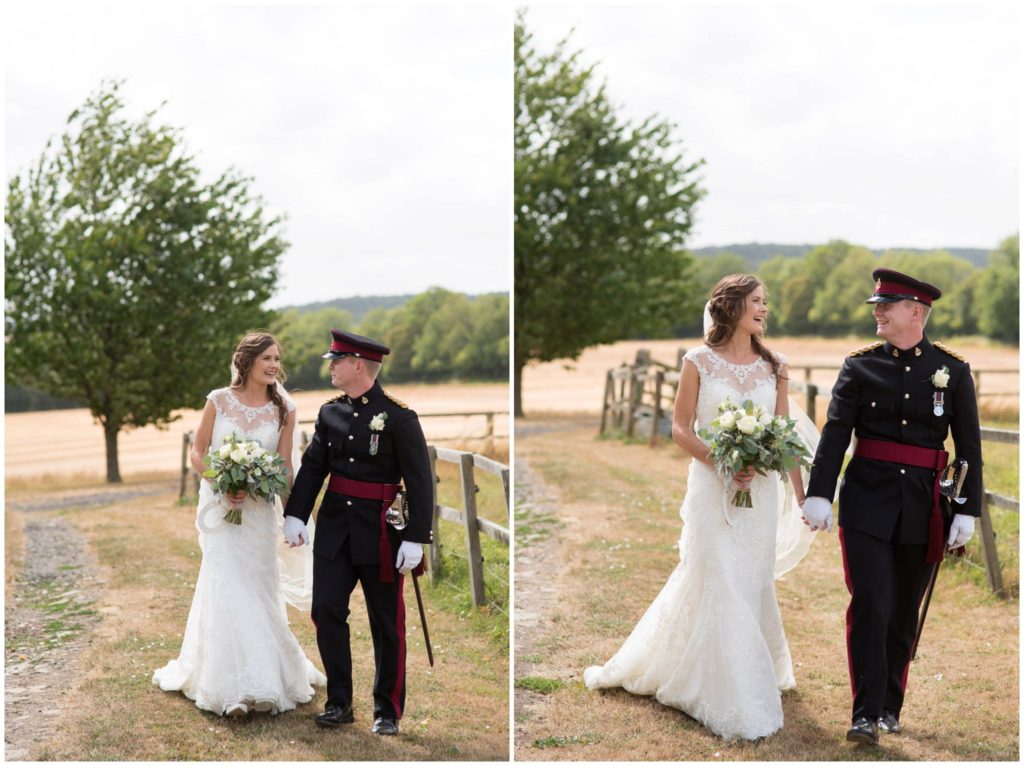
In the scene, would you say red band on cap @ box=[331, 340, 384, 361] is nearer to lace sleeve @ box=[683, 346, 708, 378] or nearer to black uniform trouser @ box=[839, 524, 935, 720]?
lace sleeve @ box=[683, 346, 708, 378]

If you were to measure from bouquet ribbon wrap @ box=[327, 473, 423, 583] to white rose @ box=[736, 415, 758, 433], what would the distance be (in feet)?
5.03

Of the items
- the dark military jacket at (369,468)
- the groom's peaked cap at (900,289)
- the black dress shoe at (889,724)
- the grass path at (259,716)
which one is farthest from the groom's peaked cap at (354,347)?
the black dress shoe at (889,724)

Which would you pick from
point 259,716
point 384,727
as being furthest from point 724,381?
point 259,716

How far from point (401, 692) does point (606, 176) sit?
13748mm

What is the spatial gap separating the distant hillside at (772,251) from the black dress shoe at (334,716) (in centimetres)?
1808

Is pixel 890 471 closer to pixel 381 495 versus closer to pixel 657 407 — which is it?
pixel 381 495

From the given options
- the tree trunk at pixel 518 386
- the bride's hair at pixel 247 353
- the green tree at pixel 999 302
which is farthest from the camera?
the green tree at pixel 999 302

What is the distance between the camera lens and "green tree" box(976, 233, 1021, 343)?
67.1 ft

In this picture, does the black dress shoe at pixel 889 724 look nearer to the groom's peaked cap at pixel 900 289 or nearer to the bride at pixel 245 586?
the groom's peaked cap at pixel 900 289

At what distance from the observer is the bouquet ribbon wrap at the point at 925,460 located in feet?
14.3

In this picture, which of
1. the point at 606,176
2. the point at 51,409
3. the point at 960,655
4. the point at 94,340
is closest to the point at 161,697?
the point at 960,655

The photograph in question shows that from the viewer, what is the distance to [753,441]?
14.3ft

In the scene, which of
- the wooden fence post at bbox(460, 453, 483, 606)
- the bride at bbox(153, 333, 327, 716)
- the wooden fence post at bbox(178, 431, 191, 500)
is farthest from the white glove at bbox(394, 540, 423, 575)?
the wooden fence post at bbox(178, 431, 191, 500)

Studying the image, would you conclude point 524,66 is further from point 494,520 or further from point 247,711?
point 247,711
